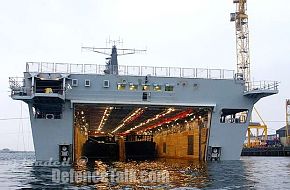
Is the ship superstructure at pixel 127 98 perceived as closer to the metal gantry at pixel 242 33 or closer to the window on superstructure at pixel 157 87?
the window on superstructure at pixel 157 87

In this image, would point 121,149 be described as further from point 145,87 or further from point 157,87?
point 145,87

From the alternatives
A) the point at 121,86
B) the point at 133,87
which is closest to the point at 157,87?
the point at 133,87

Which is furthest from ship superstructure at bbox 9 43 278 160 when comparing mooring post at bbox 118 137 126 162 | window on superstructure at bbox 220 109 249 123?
mooring post at bbox 118 137 126 162

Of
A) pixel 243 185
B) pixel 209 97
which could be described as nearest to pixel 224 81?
pixel 209 97

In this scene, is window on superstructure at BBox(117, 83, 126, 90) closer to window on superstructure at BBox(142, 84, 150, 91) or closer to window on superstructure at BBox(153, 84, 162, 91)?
window on superstructure at BBox(142, 84, 150, 91)

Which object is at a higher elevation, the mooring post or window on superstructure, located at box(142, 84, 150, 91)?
window on superstructure, located at box(142, 84, 150, 91)

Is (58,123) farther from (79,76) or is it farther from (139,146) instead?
(139,146)

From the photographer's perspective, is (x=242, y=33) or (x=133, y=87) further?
(x=242, y=33)

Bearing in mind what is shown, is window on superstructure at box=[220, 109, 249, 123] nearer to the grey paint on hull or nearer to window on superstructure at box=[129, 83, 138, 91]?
the grey paint on hull

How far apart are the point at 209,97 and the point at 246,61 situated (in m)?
76.2

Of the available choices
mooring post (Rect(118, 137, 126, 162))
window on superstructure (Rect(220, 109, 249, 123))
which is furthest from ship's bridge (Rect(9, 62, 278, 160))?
mooring post (Rect(118, 137, 126, 162))

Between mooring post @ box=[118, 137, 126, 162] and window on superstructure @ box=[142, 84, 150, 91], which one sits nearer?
window on superstructure @ box=[142, 84, 150, 91]

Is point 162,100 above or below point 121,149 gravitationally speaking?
above

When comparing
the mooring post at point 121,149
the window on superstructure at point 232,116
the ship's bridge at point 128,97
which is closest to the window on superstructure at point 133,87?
the ship's bridge at point 128,97
